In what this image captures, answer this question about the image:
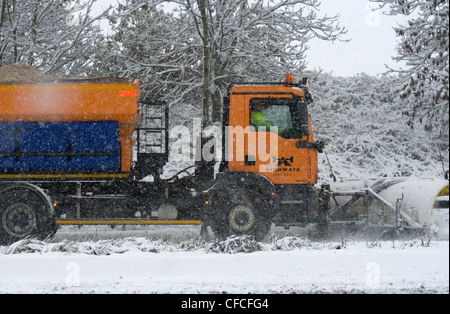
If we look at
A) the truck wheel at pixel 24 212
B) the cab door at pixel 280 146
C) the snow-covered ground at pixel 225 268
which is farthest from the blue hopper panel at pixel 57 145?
the cab door at pixel 280 146

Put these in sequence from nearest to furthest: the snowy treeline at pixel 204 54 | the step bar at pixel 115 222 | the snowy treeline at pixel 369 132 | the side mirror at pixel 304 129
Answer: the side mirror at pixel 304 129, the step bar at pixel 115 222, the snowy treeline at pixel 204 54, the snowy treeline at pixel 369 132

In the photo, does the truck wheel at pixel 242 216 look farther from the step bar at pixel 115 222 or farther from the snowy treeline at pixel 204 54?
the snowy treeline at pixel 204 54

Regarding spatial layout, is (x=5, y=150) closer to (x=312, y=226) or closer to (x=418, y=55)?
(x=312, y=226)

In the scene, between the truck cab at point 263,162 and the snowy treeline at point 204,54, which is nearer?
the truck cab at point 263,162

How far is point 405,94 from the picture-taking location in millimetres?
12453

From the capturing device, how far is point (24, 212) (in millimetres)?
9398

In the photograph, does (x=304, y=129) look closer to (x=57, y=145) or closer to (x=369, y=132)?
(x=57, y=145)

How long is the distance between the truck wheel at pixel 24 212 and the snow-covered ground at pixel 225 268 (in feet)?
3.35

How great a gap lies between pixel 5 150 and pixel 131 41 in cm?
792

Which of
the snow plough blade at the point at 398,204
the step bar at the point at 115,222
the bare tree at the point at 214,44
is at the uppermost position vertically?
the bare tree at the point at 214,44

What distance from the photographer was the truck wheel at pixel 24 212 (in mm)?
9336

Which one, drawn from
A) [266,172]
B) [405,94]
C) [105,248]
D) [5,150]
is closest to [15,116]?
[5,150]

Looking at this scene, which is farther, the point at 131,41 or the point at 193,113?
the point at 193,113
